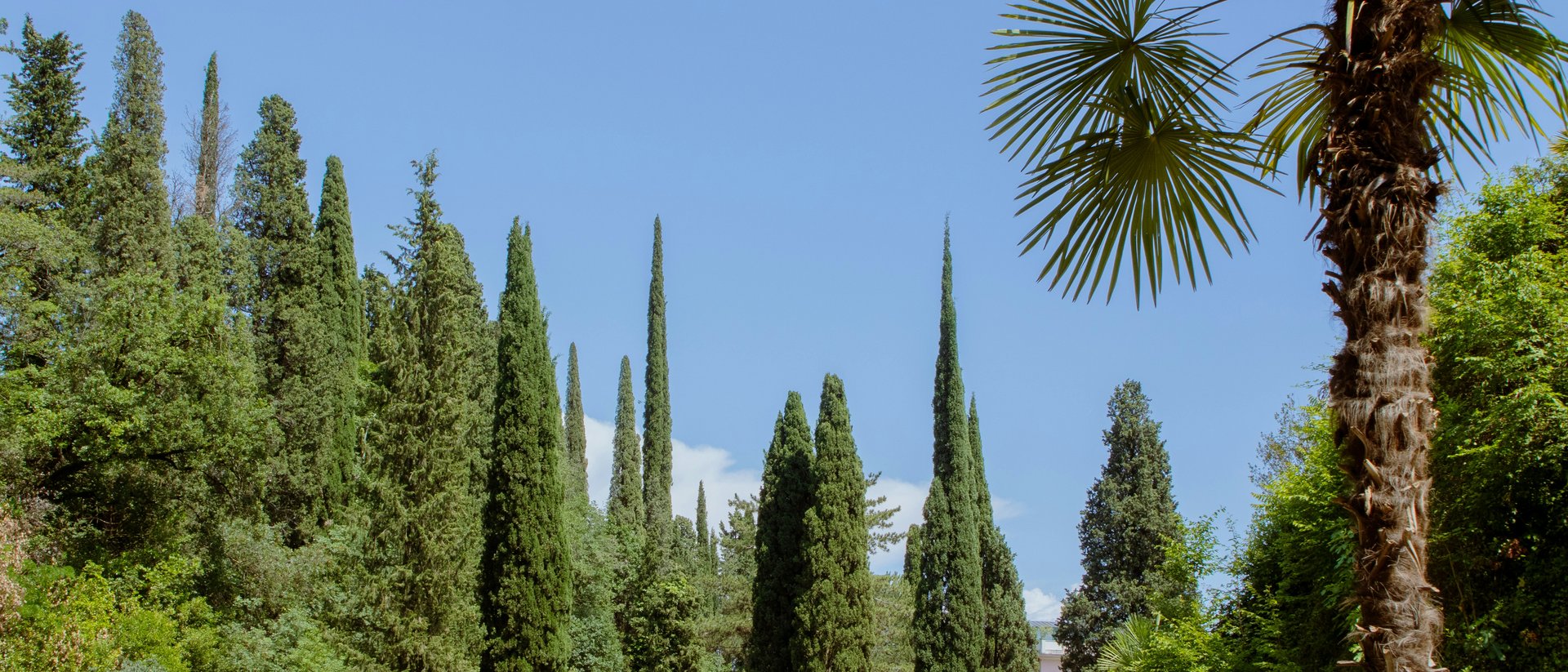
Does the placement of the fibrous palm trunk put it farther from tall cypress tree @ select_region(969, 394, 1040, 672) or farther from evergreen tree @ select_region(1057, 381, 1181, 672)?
evergreen tree @ select_region(1057, 381, 1181, 672)

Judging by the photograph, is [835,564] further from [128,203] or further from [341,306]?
[128,203]

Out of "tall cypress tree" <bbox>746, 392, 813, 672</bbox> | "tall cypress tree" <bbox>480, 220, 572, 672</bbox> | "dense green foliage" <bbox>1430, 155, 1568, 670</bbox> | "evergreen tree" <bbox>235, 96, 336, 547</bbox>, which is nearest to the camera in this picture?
"dense green foliage" <bbox>1430, 155, 1568, 670</bbox>

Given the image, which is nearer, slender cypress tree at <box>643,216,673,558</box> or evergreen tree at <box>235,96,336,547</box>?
evergreen tree at <box>235,96,336,547</box>

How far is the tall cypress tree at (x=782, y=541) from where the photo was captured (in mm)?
25453

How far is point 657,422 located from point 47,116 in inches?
885

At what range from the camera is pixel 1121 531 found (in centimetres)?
3325

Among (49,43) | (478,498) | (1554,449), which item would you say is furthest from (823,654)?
(49,43)

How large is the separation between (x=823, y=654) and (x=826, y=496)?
3.56 metres

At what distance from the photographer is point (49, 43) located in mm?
26031

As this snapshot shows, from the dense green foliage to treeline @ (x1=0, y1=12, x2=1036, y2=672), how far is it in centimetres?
1398

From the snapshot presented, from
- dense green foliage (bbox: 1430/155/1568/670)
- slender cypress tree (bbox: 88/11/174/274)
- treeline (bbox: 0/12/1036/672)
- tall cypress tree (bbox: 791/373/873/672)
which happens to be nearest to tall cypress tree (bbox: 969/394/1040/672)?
treeline (bbox: 0/12/1036/672)

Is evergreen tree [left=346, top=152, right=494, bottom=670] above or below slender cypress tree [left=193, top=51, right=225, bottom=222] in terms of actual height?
below

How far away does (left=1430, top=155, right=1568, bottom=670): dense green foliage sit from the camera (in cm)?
1082

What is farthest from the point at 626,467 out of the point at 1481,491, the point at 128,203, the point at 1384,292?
the point at 1384,292
